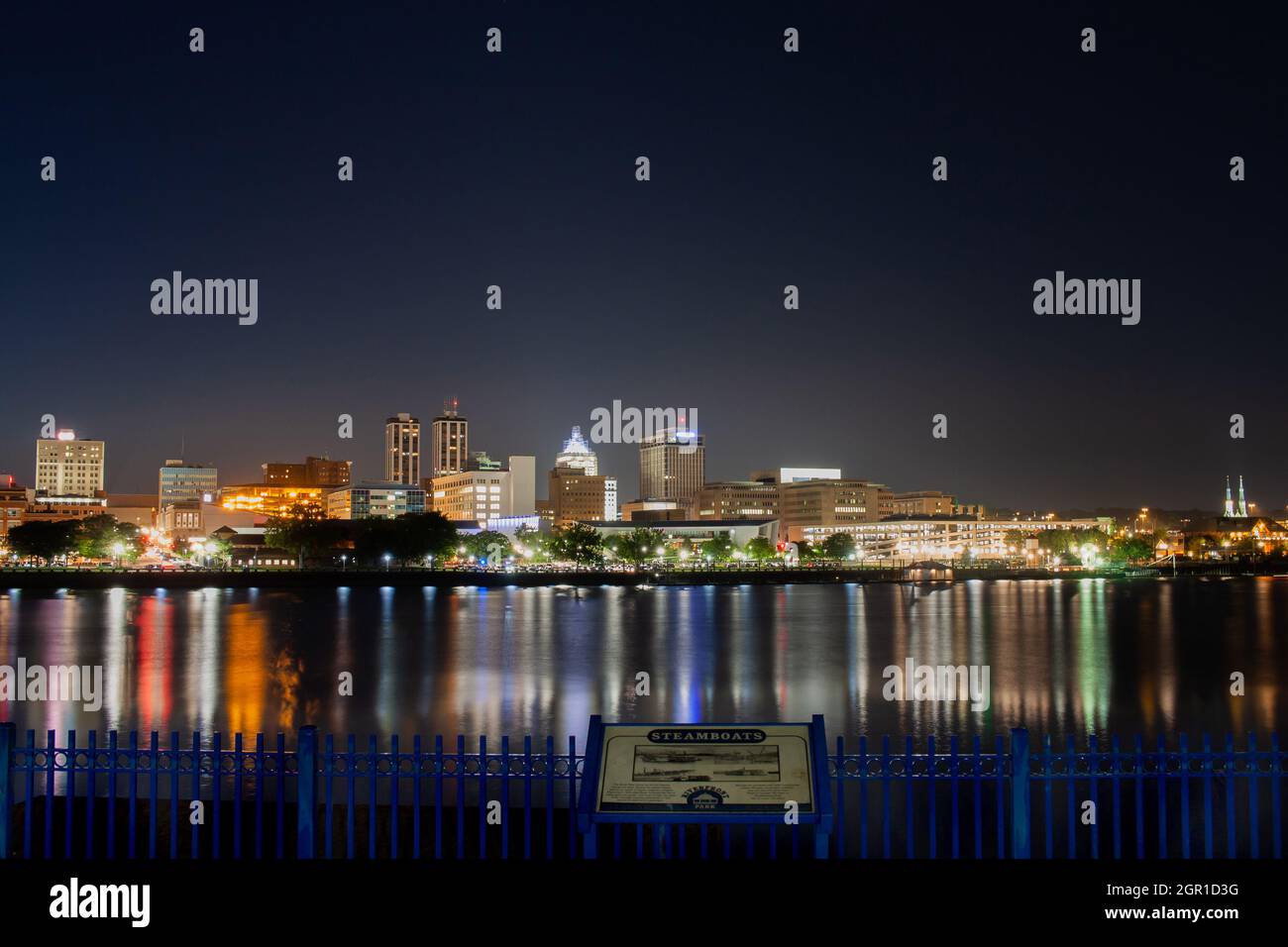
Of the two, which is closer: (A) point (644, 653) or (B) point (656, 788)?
(B) point (656, 788)

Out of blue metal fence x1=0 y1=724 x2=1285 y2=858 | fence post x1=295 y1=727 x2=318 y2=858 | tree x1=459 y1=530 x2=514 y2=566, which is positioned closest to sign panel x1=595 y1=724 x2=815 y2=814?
blue metal fence x1=0 y1=724 x2=1285 y2=858

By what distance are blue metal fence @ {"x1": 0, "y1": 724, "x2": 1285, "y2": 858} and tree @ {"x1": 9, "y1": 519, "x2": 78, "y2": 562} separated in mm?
133301

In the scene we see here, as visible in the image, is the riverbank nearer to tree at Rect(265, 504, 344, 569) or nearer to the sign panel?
tree at Rect(265, 504, 344, 569)

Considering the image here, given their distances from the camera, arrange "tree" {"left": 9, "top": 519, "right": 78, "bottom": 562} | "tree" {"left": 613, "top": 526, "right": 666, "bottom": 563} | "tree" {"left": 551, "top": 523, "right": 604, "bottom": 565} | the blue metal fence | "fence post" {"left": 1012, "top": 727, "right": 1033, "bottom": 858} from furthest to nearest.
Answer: "tree" {"left": 613, "top": 526, "right": 666, "bottom": 563} → "tree" {"left": 551, "top": 523, "right": 604, "bottom": 565} → "tree" {"left": 9, "top": 519, "right": 78, "bottom": 562} → the blue metal fence → "fence post" {"left": 1012, "top": 727, "right": 1033, "bottom": 858}

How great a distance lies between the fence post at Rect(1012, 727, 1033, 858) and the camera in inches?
365

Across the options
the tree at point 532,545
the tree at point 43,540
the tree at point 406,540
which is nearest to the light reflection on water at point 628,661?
the tree at point 406,540

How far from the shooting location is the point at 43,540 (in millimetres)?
132500

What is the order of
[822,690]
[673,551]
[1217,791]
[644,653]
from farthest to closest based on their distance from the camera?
[673,551]
[644,653]
[822,690]
[1217,791]

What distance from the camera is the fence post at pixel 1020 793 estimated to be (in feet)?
30.5
